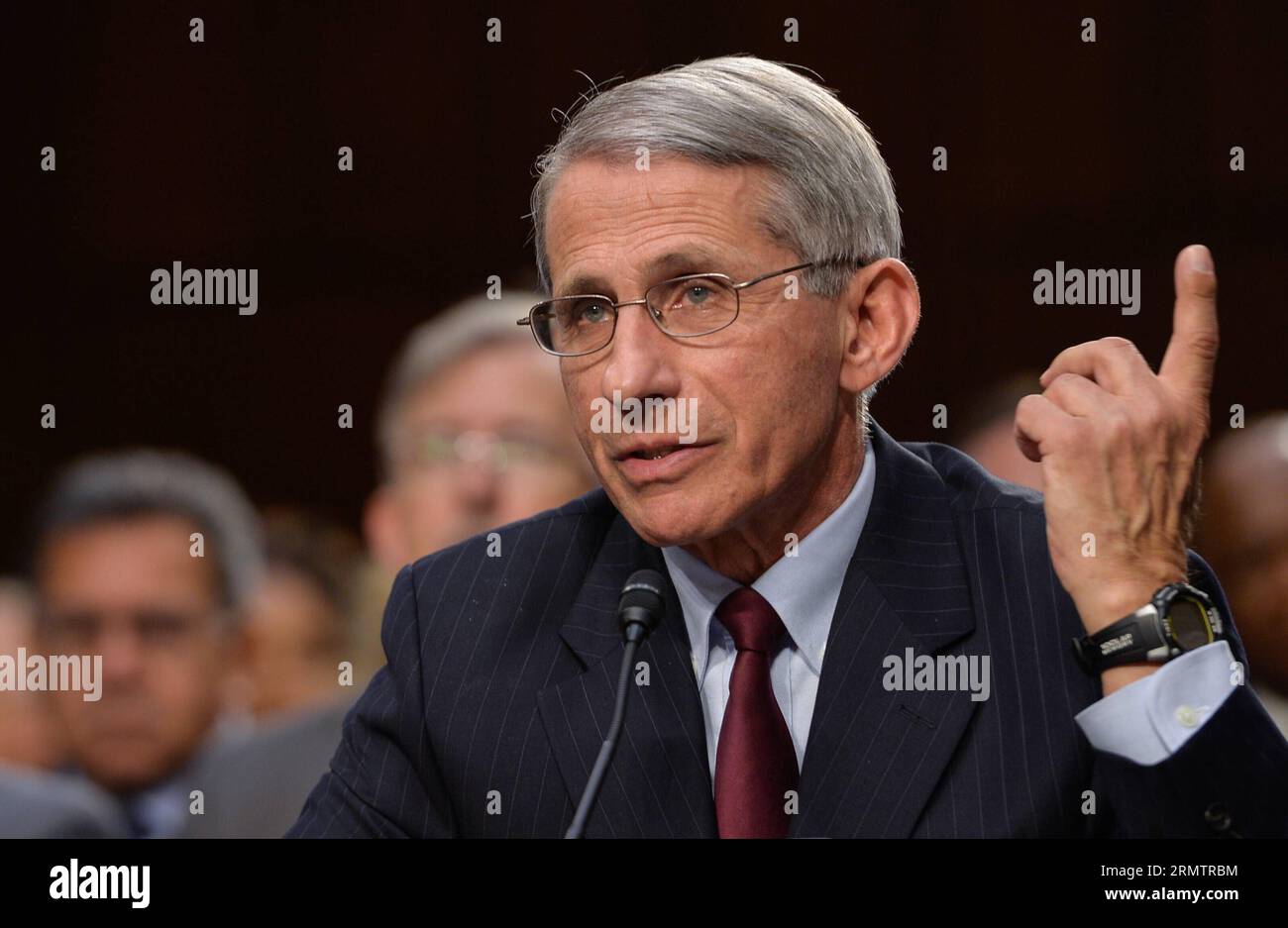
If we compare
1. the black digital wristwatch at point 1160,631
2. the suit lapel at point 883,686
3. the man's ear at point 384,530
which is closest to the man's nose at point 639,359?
the suit lapel at point 883,686

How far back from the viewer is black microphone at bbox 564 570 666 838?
1682mm

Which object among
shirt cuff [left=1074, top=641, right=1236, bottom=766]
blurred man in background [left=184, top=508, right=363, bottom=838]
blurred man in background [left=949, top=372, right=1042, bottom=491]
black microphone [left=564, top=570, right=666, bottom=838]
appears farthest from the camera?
blurred man in background [left=949, top=372, right=1042, bottom=491]

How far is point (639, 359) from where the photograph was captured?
1.99 meters

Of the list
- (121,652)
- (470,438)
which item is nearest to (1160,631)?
(470,438)

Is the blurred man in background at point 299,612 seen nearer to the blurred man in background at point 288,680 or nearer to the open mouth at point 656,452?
the blurred man in background at point 288,680

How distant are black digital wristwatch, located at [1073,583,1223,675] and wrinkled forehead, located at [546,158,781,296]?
2.21 ft

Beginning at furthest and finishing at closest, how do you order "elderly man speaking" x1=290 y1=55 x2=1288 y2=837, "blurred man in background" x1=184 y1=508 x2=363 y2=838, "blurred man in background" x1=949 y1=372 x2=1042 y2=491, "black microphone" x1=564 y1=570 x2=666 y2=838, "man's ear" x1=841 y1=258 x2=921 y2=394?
"blurred man in background" x1=949 y1=372 x2=1042 y2=491
"blurred man in background" x1=184 y1=508 x2=363 y2=838
"man's ear" x1=841 y1=258 x2=921 y2=394
"elderly man speaking" x1=290 y1=55 x2=1288 y2=837
"black microphone" x1=564 y1=570 x2=666 y2=838

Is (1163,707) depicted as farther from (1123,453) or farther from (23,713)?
(23,713)

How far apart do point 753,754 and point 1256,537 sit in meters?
2.06

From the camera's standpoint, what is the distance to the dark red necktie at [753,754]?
6.42 feet

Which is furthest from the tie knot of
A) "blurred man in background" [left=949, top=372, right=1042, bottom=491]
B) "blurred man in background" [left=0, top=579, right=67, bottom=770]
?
"blurred man in background" [left=0, top=579, right=67, bottom=770]

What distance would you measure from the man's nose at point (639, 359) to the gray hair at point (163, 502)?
190 centimetres

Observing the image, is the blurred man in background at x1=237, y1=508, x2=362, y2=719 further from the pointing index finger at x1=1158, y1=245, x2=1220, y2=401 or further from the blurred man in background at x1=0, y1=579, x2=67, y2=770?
the pointing index finger at x1=1158, y1=245, x2=1220, y2=401

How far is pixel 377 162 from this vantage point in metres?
3.98
